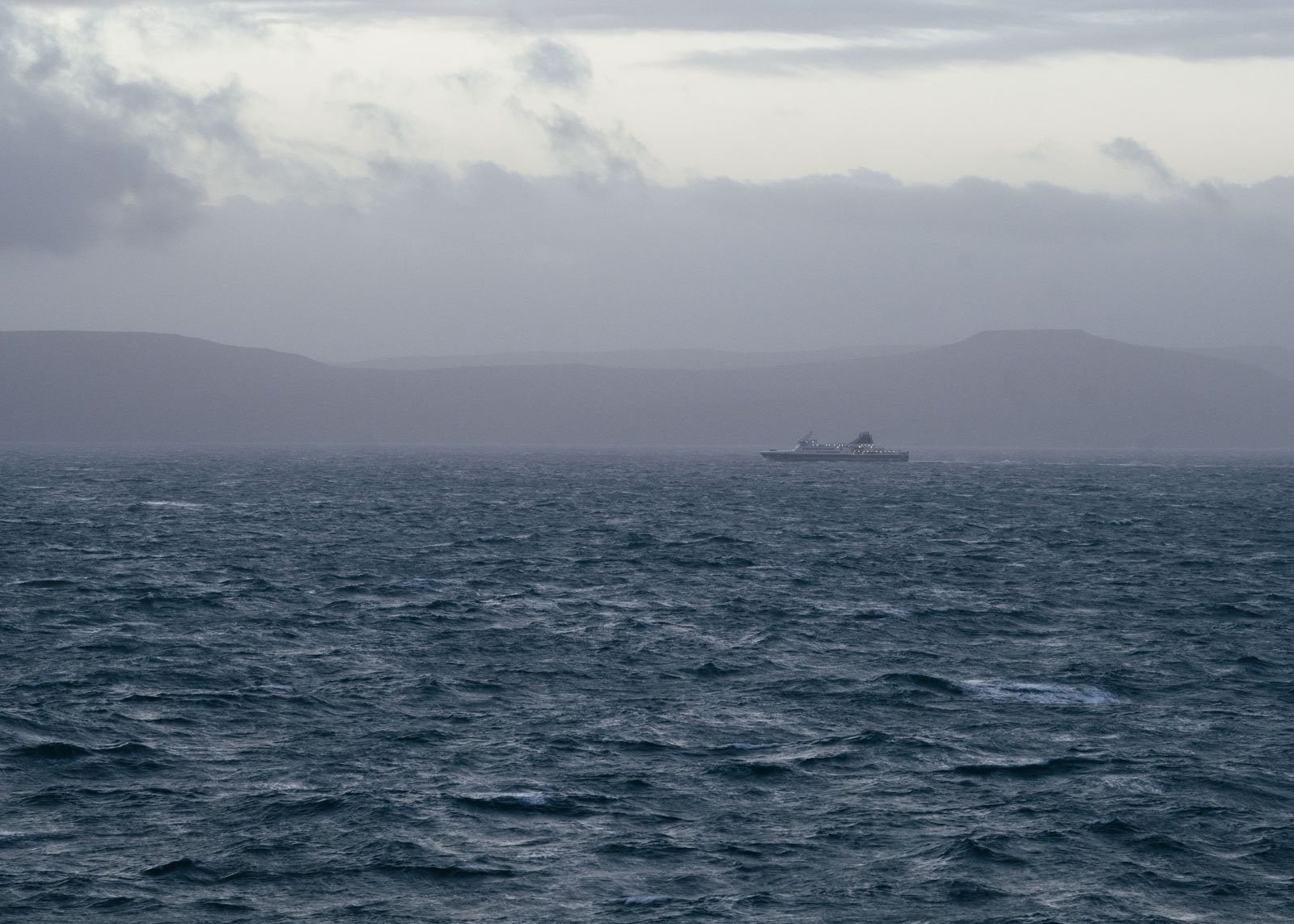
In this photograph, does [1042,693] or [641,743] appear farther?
[1042,693]

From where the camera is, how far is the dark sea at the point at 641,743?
69.9ft

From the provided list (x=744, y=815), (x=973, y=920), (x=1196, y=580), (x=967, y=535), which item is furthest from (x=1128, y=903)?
(x=967, y=535)

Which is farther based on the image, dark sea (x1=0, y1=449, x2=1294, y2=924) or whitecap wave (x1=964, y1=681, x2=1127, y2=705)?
whitecap wave (x1=964, y1=681, x2=1127, y2=705)

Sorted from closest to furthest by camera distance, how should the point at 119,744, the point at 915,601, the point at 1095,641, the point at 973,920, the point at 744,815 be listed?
the point at 973,920 → the point at 744,815 → the point at 119,744 → the point at 1095,641 → the point at 915,601

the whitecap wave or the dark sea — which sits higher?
the whitecap wave

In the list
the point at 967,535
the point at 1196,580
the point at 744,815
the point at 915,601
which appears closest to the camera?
the point at 744,815

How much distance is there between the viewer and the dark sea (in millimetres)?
21297

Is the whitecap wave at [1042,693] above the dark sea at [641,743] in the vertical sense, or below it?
above

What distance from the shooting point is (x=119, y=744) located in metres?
29.5

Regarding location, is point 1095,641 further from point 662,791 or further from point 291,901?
point 291,901

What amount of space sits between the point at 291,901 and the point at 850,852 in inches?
358

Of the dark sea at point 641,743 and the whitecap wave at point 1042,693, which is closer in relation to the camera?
the dark sea at point 641,743

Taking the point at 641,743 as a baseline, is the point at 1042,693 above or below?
above

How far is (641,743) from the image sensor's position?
3028cm
